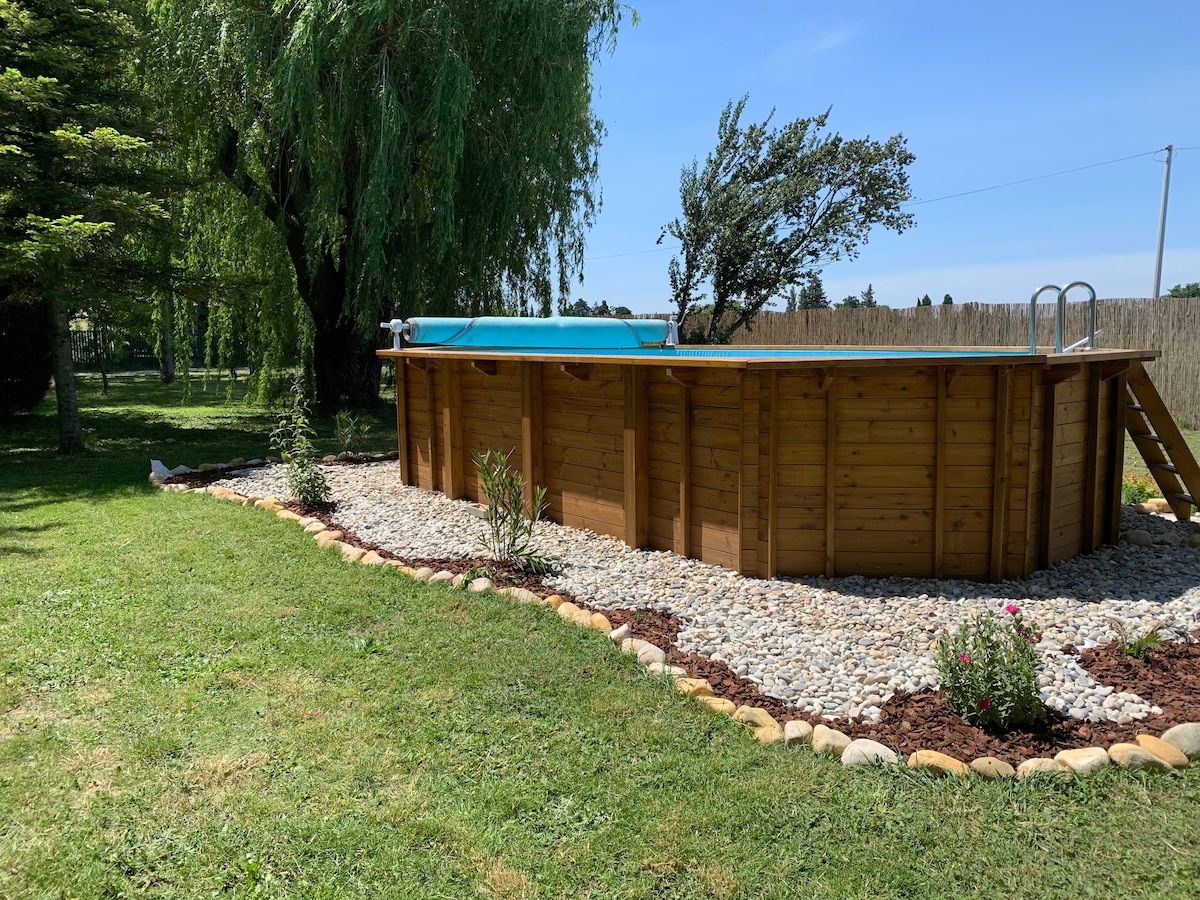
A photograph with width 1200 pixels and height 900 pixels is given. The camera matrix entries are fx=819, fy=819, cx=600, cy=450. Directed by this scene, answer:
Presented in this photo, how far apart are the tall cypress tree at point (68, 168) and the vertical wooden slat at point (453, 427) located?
A: 468cm

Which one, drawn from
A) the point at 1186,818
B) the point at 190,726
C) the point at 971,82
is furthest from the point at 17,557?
the point at 971,82

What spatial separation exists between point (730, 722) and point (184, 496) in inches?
255

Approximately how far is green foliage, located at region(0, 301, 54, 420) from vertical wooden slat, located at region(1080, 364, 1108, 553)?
13.7 meters

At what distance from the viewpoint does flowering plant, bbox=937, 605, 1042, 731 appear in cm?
316

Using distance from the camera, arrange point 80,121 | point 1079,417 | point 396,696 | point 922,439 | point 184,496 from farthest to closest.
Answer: point 80,121
point 184,496
point 1079,417
point 922,439
point 396,696

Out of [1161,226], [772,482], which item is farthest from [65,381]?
[1161,226]

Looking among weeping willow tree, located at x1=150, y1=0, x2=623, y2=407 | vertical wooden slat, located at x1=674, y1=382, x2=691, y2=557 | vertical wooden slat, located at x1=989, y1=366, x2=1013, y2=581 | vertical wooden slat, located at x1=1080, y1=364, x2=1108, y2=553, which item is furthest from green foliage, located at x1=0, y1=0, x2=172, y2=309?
vertical wooden slat, located at x1=1080, y1=364, x2=1108, y2=553

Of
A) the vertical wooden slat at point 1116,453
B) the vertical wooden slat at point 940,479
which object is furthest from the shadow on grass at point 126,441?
the vertical wooden slat at point 1116,453

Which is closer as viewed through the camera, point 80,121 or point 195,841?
point 195,841

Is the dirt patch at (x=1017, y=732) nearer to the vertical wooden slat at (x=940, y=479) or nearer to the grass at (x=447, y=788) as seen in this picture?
the grass at (x=447, y=788)

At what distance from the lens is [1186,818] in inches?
105

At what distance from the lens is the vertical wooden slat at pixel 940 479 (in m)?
4.90

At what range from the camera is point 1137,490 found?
7246 mm

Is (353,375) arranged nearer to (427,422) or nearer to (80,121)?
(80,121)
